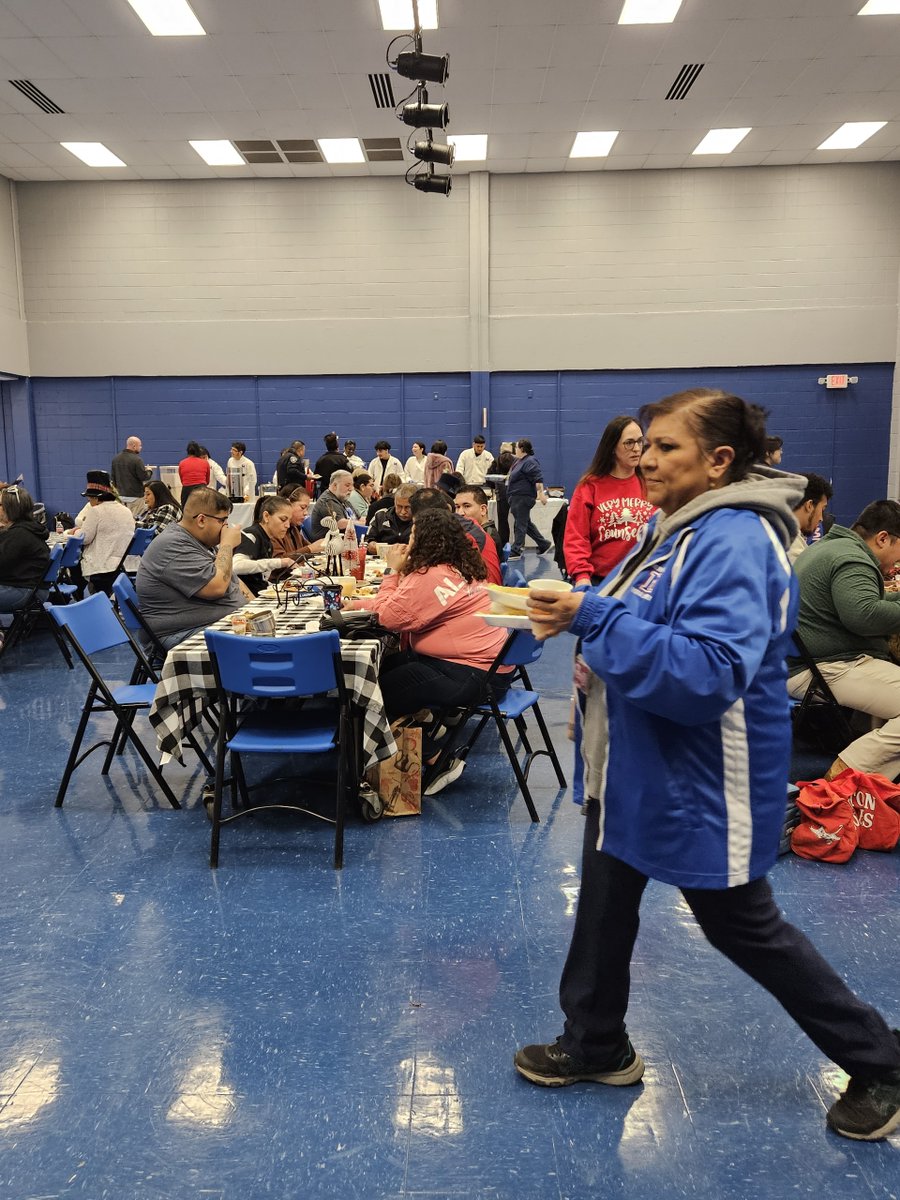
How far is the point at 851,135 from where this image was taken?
35.2 ft

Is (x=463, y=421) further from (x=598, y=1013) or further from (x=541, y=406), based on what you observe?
(x=598, y=1013)

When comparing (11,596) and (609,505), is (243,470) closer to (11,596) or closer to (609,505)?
(11,596)

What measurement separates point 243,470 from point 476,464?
10.4 ft

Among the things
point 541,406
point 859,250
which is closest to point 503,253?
point 541,406

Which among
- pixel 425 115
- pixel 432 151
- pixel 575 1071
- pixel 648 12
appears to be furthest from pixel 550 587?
pixel 648 12

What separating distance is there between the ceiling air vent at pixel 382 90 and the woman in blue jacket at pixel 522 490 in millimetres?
3902

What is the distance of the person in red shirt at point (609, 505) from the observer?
3.67 m

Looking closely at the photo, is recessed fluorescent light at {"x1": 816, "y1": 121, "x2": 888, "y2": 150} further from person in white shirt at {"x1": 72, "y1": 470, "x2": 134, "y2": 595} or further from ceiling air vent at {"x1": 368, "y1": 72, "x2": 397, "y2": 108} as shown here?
person in white shirt at {"x1": 72, "y1": 470, "x2": 134, "y2": 595}

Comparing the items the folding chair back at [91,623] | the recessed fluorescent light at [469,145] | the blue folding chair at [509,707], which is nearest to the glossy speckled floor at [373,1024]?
the blue folding chair at [509,707]

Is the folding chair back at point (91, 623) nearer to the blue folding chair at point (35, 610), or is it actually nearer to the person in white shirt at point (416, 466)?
the blue folding chair at point (35, 610)

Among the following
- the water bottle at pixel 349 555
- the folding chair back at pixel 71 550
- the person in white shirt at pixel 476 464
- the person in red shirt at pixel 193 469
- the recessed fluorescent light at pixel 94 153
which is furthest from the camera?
the person in white shirt at pixel 476 464

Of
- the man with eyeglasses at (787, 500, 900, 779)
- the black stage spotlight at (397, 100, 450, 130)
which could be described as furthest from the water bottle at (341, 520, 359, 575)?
the black stage spotlight at (397, 100, 450, 130)

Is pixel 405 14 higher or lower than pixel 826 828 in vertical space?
higher

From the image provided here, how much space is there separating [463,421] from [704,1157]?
1145 cm
